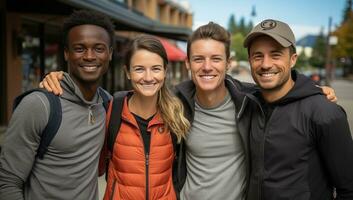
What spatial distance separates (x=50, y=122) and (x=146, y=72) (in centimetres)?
84

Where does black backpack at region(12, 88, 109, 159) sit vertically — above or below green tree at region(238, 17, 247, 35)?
below

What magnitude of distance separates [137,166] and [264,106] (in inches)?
38.6

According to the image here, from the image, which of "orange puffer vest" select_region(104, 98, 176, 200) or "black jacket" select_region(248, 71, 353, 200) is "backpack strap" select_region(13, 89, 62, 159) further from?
"black jacket" select_region(248, 71, 353, 200)

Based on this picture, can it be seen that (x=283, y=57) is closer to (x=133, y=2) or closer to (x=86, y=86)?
(x=86, y=86)

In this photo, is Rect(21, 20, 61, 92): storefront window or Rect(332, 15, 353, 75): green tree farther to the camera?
Rect(332, 15, 353, 75): green tree

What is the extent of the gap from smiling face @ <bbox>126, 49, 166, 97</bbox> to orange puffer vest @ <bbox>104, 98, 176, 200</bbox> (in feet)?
0.70

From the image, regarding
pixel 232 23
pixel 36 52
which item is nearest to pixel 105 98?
pixel 36 52

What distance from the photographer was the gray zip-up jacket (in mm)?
2369

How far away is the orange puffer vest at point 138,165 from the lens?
114 inches

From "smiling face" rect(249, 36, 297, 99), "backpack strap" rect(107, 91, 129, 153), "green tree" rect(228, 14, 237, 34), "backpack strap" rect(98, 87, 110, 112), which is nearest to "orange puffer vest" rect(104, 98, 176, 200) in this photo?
"backpack strap" rect(107, 91, 129, 153)

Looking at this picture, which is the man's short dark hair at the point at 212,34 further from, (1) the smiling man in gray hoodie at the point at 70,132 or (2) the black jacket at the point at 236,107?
(1) the smiling man in gray hoodie at the point at 70,132

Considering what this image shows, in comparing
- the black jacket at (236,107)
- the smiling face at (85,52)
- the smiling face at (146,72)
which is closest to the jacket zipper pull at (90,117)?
the smiling face at (85,52)

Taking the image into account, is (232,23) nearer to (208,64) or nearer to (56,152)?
(208,64)

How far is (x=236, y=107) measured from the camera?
3084mm
